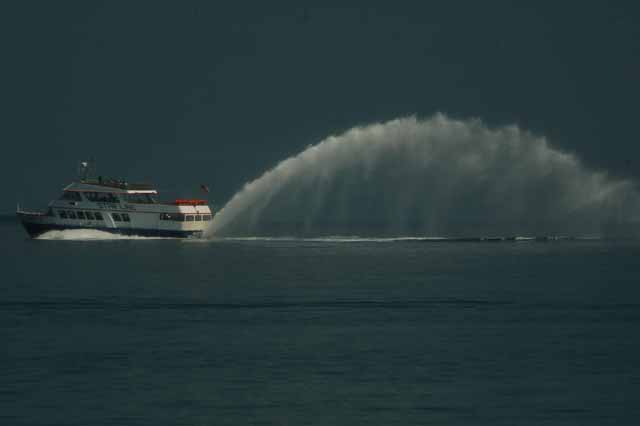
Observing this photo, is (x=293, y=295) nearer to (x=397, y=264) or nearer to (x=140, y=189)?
(x=397, y=264)

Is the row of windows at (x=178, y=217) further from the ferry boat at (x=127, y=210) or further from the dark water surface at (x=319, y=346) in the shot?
the dark water surface at (x=319, y=346)

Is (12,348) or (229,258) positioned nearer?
(12,348)

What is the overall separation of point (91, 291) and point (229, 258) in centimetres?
4246

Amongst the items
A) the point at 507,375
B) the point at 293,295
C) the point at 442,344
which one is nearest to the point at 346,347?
the point at 442,344

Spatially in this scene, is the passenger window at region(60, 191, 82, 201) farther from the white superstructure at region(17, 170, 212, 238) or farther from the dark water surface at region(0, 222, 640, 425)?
the dark water surface at region(0, 222, 640, 425)

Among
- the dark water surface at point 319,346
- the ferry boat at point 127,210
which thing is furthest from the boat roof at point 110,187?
the dark water surface at point 319,346

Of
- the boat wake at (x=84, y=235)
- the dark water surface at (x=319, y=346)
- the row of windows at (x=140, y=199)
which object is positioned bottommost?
the dark water surface at (x=319, y=346)

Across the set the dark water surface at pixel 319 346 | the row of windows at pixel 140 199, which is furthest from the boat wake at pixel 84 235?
the dark water surface at pixel 319 346

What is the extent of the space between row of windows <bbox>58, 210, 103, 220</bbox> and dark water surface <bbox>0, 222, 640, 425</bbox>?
3991cm

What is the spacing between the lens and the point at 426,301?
231 ft

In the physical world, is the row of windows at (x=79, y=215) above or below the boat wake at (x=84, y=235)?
above

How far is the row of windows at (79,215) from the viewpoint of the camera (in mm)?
137625

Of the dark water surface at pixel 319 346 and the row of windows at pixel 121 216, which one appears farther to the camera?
the row of windows at pixel 121 216

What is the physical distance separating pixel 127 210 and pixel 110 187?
128 inches
